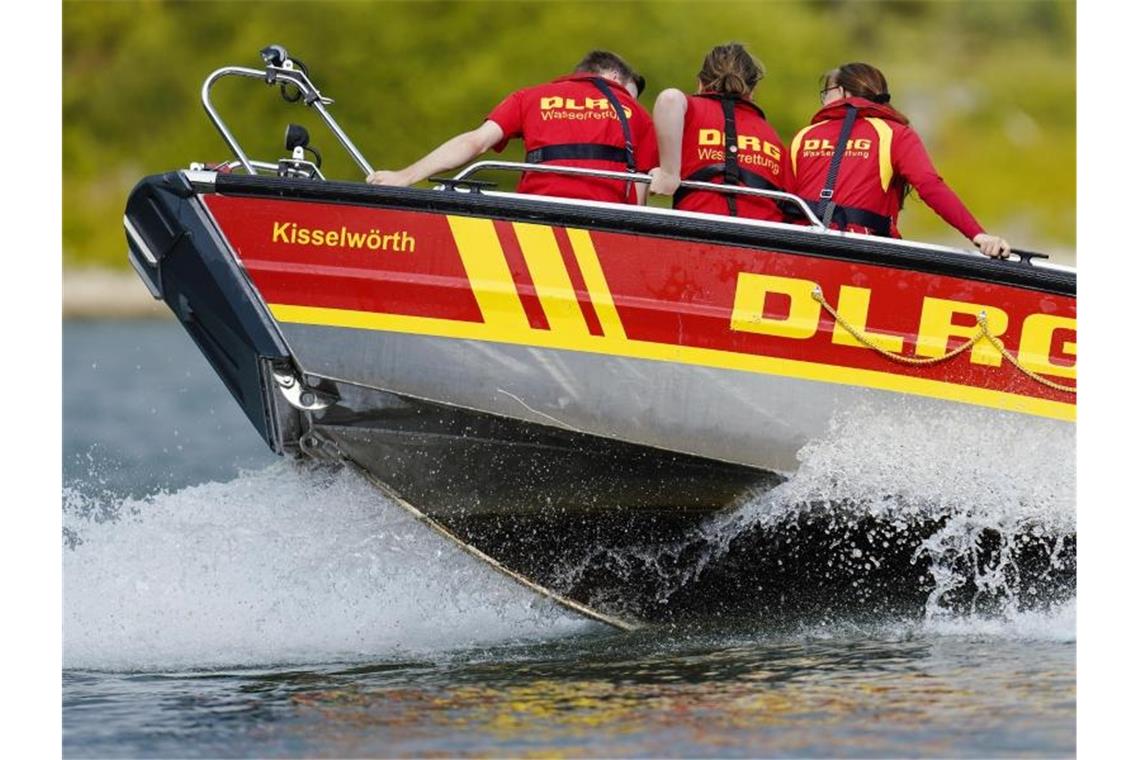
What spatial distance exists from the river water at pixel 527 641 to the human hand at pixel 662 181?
0.93 metres

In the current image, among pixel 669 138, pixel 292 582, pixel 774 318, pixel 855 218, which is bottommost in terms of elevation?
pixel 292 582

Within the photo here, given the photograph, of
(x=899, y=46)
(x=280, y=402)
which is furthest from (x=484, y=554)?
(x=899, y=46)

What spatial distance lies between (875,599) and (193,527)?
2.43 metres

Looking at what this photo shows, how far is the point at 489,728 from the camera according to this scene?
4691 mm

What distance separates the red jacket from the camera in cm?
561

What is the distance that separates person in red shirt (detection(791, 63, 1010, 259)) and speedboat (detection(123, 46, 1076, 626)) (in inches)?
11.0

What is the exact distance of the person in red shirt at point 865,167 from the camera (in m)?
5.61

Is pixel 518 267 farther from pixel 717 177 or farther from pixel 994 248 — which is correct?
pixel 994 248

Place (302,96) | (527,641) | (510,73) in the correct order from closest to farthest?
(302,96), (527,641), (510,73)

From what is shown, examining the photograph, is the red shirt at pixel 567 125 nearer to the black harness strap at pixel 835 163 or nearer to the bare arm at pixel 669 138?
the bare arm at pixel 669 138

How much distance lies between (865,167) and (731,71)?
0.55 m

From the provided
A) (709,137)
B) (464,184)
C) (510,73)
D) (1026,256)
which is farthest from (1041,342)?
(510,73)

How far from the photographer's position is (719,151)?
5.65 metres

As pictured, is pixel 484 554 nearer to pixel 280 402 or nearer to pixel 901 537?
pixel 280 402
